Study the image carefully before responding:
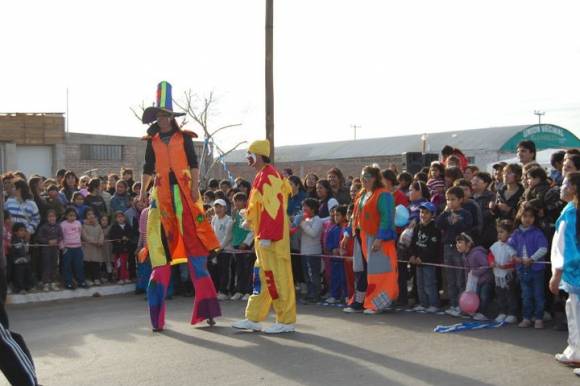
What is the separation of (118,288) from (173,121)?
4474 mm

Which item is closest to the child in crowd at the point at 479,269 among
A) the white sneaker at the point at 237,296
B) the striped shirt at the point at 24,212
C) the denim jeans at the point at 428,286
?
the denim jeans at the point at 428,286

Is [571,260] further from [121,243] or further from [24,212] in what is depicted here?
[24,212]

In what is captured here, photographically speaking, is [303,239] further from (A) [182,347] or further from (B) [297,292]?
(A) [182,347]

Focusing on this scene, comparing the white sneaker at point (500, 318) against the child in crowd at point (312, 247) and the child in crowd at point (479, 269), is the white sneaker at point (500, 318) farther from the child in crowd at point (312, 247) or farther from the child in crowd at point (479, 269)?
the child in crowd at point (312, 247)

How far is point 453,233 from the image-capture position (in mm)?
9211

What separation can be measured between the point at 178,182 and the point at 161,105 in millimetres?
908

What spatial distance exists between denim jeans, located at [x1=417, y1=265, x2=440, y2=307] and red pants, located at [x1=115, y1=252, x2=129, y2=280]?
530cm

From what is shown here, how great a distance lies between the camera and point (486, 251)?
905 centimetres

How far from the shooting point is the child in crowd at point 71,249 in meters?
11.9

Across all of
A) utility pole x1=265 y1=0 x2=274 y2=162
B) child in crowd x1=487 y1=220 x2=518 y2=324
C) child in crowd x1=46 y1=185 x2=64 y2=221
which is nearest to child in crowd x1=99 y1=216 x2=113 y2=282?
child in crowd x1=46 y1=185 x2=64 y2=221

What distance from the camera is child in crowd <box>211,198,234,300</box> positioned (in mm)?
11609

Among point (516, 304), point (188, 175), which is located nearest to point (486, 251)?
point (516, 304)

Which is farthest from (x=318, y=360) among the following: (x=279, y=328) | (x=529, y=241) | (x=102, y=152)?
(x=102, y=152)

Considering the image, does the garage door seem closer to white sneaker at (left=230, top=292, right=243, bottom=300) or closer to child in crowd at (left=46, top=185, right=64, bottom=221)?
child in crowd at (left=46, top=185, right=64, bottom=221)
